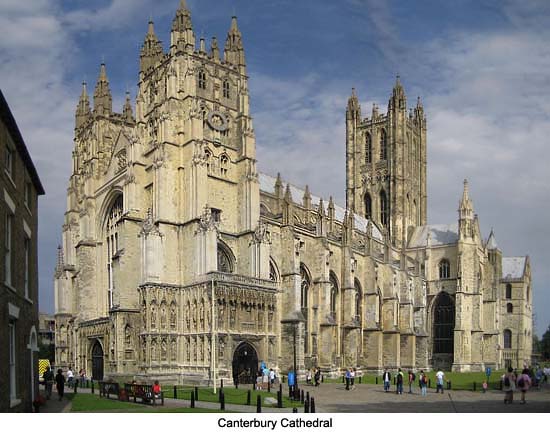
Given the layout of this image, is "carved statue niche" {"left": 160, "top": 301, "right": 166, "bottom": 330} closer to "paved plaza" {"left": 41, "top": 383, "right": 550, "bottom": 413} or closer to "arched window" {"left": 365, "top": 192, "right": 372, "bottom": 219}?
"paved plaza" {"left": 41, "top": 383, "right": 550, "bottom": 413}

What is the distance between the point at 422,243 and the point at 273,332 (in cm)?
4823

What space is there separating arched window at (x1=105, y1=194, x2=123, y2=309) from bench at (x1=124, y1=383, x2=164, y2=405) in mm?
29952

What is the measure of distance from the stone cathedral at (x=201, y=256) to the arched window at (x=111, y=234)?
192mm

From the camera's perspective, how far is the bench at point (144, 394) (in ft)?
99.2

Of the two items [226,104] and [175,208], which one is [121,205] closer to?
[175,208]

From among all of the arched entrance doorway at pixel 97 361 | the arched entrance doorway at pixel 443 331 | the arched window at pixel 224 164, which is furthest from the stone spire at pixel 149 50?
the arched entrance doorway at pixel 443 331

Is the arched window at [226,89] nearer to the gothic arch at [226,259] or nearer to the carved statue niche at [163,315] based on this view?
the gothic arch at [226,259]

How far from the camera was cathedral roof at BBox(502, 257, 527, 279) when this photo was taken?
116319 mm

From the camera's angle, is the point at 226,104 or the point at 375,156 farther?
the point at 375,156

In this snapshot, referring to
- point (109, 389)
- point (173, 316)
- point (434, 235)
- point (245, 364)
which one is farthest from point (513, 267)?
point (109, 389)

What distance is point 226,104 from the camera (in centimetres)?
5938

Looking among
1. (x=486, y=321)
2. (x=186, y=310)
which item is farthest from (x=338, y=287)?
(x=486, y=321)

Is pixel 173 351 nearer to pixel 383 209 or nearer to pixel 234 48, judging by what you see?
pixel 234 48

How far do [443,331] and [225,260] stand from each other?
43.9 m
